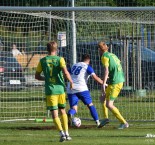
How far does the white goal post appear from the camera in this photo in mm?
21781

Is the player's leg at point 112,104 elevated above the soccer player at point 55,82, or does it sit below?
below

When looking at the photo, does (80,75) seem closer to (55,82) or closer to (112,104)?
(112,104)

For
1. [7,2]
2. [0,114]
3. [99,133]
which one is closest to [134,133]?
[99,133]

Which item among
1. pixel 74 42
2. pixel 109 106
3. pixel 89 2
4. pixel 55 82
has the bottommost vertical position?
pixel 109 106

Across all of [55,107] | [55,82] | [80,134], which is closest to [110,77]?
[80,134]

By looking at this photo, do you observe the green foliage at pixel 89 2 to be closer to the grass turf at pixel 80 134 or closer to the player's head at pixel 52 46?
the grass turf at pixel 80 134

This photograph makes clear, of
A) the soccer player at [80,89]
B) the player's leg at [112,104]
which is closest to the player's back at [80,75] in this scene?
the soccer player at [80,89]

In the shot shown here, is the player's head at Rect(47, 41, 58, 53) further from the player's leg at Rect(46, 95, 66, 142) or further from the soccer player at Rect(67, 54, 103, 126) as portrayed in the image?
the soccer player at Rect(67, 54, 103, 126)

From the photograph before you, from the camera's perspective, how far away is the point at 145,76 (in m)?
26.2

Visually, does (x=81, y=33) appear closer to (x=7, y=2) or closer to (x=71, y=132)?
(x=71, y=132)

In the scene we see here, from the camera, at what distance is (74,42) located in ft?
70.7

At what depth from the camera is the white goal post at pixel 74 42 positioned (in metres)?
21.8

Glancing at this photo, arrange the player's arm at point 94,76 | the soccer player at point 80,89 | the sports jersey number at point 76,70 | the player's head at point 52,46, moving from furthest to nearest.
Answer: the sports jersey number at point 76,70 → the soccer player at point 80,89 → the player's arm at point 94,76 → the player's head at point 52,46

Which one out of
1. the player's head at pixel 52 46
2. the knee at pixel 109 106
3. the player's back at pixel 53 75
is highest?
the player's head at pixel 52 46
